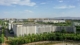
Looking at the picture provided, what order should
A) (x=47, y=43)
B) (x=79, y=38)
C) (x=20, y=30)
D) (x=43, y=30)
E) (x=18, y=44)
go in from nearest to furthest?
(x=18, y=44) < (x=47, y=43) < (x=79, y=38) < (x=20, y=30) < (x=43, y=30)

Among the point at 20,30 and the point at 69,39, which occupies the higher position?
the point at 20,30

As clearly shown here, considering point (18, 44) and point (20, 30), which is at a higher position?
point (20, 30)

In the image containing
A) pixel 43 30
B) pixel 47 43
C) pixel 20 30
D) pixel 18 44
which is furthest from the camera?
pixel 43 30

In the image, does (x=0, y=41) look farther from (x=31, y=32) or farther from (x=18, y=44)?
(x=31, y=32)

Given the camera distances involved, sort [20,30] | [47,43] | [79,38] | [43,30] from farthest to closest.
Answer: [43,30] < [20,30] < [79,38] < [47,43]

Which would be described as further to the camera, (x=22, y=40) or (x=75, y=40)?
(x=75, y=40)

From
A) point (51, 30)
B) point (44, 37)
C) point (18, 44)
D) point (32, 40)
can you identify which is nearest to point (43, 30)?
point (51, 30)

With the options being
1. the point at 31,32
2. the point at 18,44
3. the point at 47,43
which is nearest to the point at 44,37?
the point at 47,43

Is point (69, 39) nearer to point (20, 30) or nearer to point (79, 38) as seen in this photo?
point (79, 38)

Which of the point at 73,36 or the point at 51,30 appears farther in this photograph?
the point at 51,30
